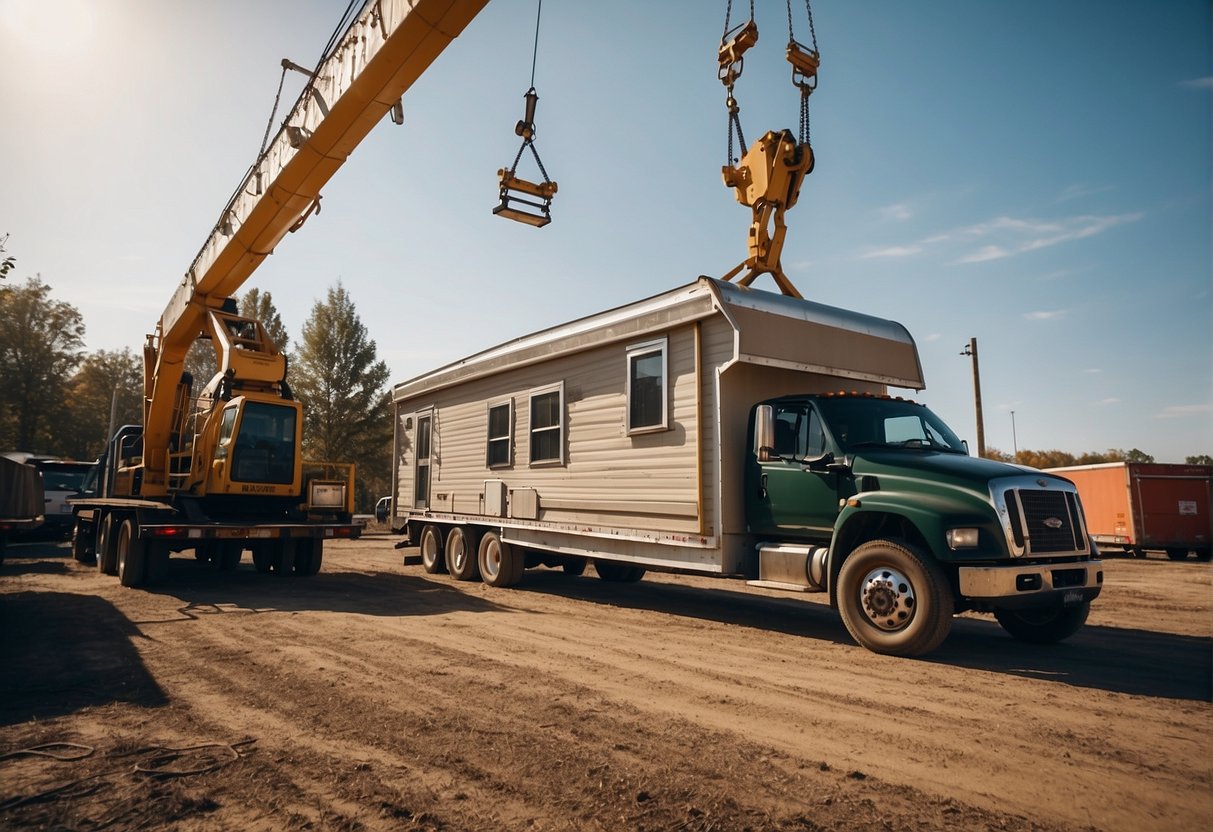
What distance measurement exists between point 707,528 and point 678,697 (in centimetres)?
297

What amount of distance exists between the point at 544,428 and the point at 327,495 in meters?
4.77

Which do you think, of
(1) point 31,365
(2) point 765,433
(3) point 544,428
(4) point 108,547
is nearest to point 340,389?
(1) point 31,365

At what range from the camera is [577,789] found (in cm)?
371

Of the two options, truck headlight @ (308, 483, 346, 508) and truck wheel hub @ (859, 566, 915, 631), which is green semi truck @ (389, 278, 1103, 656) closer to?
truck wheel hub @ (859, 566, 915, 631)

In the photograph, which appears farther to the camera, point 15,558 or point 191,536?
point 15,558

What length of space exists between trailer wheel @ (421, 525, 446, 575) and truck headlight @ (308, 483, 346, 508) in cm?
184

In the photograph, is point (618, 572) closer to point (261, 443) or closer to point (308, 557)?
point (308, 557)

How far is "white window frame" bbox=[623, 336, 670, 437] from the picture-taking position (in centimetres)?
894

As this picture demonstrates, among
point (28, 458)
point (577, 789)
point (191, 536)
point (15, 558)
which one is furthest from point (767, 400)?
point (28, 458)

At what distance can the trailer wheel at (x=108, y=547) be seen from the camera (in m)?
13.3

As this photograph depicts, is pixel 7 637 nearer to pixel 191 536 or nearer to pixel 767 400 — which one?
pixel 191 536

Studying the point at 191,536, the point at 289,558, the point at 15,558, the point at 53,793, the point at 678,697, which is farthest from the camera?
the point at 15,558

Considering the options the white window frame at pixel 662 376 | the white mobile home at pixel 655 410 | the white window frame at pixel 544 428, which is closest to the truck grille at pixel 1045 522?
the white mobile home at pixel 655 410

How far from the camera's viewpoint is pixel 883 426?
8.17 meters
